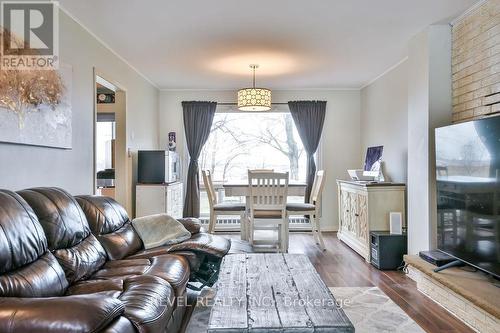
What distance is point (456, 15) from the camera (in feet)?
10.1

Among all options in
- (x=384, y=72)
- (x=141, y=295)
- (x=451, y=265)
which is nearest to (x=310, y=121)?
(x=384, y=72)

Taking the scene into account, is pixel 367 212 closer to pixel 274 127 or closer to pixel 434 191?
pixel 434 191

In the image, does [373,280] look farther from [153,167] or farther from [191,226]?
[153,167]

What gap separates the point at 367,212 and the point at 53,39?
12.0 ft

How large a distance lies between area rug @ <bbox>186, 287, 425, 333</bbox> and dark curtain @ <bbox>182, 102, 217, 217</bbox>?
3.01 m

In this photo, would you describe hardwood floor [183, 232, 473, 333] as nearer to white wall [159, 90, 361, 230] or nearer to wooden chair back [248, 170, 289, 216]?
wooden chair back [248, 170, 289, 216]

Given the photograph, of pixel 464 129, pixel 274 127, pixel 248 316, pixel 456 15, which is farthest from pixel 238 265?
pixel 274 127

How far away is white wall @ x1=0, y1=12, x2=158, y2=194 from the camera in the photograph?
2486mm

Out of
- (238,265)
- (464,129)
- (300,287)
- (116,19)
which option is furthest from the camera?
(116,19)

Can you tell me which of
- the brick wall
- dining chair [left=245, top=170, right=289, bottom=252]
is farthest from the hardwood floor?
the brick wall

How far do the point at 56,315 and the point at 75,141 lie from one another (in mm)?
2319

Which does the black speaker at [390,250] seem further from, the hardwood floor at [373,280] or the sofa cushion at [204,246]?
the sofa cushion at [204,246]

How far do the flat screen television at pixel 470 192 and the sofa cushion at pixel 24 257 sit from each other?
2.62 metres

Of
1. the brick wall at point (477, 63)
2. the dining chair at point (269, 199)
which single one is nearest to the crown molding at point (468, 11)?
Answer: the brick wall at point (477, 63)
